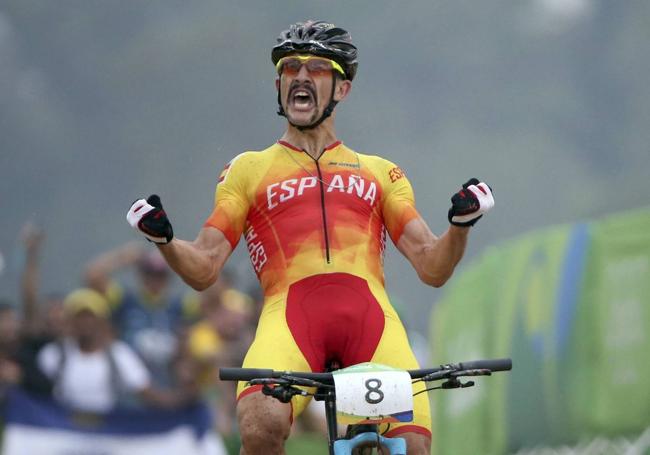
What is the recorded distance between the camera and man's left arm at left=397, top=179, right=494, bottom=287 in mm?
5855

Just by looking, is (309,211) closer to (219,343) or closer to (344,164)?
(344,164)

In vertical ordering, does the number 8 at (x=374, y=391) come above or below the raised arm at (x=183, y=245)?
below

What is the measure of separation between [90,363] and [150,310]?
90 cm

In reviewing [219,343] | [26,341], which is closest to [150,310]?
[219,343]

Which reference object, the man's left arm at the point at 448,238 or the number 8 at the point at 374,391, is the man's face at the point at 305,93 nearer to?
the man's left arm at the point at 448,238

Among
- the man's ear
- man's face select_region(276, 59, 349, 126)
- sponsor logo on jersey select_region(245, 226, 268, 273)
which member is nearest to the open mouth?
man's face select_region(276, 59, 349, 126)

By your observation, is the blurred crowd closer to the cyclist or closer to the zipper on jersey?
the cyclist

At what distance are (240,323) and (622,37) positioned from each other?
204 inches

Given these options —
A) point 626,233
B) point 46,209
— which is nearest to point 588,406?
point 626,233

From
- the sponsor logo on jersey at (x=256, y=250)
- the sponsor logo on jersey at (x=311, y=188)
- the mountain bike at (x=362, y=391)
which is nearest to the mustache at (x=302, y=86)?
the sponsor logo on jersey at (x=311, y=188)

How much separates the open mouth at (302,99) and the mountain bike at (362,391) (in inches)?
63.9

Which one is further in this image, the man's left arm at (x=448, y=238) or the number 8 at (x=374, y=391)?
the man's left arm at (x=448, y=238)

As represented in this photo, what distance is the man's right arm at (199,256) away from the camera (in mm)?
6141

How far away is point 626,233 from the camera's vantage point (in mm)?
10641
